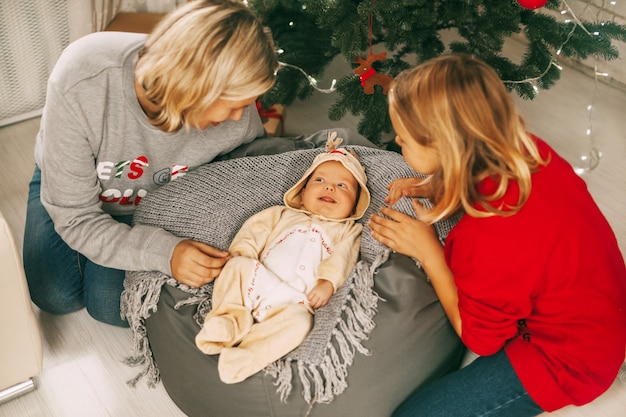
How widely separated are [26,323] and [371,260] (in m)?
0.86

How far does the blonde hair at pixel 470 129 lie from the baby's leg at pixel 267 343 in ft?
1.57

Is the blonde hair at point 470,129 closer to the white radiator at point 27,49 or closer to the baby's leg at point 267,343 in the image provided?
the baby's leg at point 267,343

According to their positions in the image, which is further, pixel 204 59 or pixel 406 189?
pixel 406 189

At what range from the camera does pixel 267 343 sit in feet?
4.67

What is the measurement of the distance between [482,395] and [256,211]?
78 cm

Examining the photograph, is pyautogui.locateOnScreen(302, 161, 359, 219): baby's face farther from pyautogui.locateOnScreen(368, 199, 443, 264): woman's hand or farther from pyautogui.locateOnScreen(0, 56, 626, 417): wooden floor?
pyautogui.locateOnScreen(0, 56, 626, 417): wooden floor

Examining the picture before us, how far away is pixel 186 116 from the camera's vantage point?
141 cm

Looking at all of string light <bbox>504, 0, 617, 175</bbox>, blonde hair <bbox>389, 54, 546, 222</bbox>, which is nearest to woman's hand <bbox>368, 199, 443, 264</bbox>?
blonde hair <bbox>389, 54, 546, 222</bbox>

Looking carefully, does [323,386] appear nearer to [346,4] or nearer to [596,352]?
[596,352]

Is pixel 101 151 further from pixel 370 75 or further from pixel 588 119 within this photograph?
pixel 588 119

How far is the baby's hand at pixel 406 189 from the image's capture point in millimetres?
1621

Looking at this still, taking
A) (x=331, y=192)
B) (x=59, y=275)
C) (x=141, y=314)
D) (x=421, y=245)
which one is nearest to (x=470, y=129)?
(x=421, y=245)

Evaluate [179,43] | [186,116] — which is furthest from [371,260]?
[179,43]

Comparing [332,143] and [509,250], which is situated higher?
[509,250]
